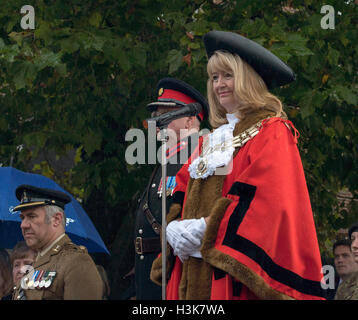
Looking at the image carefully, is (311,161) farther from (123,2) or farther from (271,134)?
(271,134)

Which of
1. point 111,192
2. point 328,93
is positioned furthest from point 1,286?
point 328,93

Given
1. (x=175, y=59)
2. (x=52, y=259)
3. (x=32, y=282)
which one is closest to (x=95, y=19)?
(x=175, y=59)

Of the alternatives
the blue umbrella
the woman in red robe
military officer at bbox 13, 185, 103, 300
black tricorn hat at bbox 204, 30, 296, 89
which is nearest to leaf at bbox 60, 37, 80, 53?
the blue umbrella

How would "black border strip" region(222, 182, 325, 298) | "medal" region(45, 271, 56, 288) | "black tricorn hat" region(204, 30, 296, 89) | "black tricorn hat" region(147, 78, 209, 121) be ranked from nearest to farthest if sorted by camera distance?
"black border strip" region(222, 182, 325, 298), "black tricorn hat" region(204, 30, 296, 89), "medal" region(45, 271, 56, 288), "black tricorn hat" region(147, 78, 209, 121)

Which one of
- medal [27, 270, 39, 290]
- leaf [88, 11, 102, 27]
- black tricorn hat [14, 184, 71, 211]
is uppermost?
leaf [88, 11, 102, 27]

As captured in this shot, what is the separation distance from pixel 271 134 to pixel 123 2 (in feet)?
15.3

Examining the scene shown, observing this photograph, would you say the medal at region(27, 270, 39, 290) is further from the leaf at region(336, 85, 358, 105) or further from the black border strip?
the leaf at region(336, 85, 358, 105)

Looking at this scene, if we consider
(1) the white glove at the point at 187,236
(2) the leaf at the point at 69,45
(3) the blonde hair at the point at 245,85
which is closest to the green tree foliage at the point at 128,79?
(2) the leaf at the point at 69,45

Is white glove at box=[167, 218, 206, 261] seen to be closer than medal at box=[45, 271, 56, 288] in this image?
Yes

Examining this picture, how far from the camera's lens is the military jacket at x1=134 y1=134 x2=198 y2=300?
587 cm

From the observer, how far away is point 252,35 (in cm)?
738

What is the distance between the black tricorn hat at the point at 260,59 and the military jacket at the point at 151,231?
1.47 m

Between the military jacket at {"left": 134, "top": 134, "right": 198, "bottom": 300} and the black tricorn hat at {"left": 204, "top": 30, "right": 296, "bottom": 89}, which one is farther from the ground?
the black tricorn hat at {"left": 204, "top": 30, "right": 296, "bottom": 89}

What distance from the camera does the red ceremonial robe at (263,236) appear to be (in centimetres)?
401
